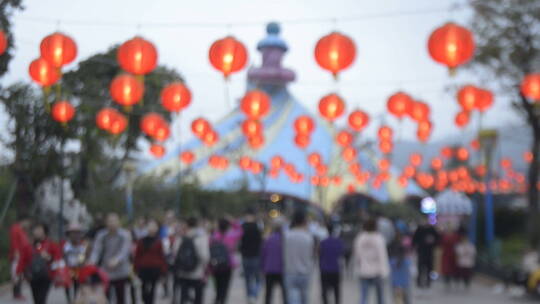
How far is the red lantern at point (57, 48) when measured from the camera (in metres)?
10.8

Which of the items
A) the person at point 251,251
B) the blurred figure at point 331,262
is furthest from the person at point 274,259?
the person at point 251,251

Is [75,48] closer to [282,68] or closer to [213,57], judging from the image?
[213,57]

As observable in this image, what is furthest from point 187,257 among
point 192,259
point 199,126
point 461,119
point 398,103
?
point 461,119

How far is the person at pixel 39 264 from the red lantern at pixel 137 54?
8.46ft

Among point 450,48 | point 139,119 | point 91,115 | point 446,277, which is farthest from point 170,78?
point 450,48

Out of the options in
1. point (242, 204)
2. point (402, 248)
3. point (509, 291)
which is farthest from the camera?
point (242, 204)

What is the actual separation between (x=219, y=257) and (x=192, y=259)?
103 cm

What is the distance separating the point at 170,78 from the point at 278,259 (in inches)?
822

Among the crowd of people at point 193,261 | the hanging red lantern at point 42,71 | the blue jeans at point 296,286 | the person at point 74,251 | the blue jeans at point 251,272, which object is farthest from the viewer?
the blue jeans at point 251,272

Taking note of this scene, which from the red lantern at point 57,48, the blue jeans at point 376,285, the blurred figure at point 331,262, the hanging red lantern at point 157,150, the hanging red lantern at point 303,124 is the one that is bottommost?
the blue jeans at point 376,285

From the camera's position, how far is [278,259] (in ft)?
34.7

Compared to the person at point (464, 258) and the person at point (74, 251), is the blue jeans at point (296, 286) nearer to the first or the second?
the person at point (74, 251)

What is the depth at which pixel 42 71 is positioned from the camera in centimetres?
1176

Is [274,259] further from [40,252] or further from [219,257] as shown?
[40,252]
